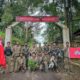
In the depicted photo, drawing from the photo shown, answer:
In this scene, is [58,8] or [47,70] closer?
[47,70]

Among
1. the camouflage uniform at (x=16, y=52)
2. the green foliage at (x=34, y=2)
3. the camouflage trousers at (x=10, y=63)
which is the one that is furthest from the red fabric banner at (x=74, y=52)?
the green foliage at (x=34, y=2)

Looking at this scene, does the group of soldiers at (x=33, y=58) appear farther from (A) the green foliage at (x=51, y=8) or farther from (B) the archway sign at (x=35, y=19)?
(A) the green foliage at (x=51, y=8)

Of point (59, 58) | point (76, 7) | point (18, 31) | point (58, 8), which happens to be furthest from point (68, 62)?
point (18, 31)

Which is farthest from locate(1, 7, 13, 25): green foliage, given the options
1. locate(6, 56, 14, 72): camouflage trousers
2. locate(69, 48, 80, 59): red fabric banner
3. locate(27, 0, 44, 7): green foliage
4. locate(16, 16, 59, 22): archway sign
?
locate(6, 56, 14, 72): camouflage trousers

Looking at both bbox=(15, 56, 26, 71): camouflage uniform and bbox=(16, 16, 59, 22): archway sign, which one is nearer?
bbox=(15, 56, 26, 71): camouflage uniform

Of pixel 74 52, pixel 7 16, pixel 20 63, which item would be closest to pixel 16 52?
pixel 20 63

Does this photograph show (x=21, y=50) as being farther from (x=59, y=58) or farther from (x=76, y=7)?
(x=76, y=7)

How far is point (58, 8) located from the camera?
34781 mm

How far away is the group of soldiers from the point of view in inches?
639

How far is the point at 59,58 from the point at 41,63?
1.10 m

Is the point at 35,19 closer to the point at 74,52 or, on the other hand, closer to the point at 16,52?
the point at 74,52

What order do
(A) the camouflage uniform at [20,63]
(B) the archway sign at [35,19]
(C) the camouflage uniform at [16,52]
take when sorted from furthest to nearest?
(B) the archway sign at [35,19]
(C) the camouflage uniform at [16,52]
(A) the camouflage uniform at [20,63]

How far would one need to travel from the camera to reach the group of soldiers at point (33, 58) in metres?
16.2

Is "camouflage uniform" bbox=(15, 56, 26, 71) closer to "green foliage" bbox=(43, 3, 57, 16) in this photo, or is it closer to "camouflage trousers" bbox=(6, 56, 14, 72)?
"camouflage trousers" bbox=(6, 56, 14, 72)
